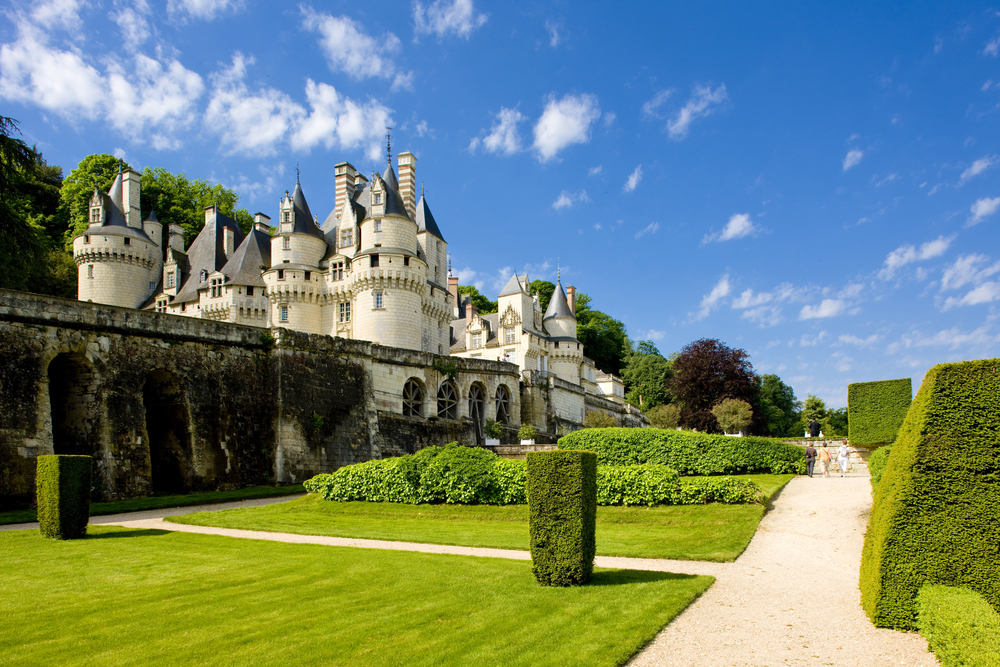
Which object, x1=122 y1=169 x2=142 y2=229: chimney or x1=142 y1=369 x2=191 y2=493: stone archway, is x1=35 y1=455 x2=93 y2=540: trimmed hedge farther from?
x1=122 y1=169 x2=142 y2=229: chimney

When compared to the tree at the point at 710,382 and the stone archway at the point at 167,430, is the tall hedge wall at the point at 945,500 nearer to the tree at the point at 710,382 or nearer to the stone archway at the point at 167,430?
the stone archway at the point at 167,430

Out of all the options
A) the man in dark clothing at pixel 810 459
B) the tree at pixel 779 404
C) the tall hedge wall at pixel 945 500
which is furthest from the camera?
the tree at pixel 779 404

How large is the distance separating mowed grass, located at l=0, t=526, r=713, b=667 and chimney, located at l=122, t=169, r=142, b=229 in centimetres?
4017

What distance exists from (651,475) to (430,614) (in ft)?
30.0

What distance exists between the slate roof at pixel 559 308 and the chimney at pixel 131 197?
30.1 meters

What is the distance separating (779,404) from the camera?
69438mm

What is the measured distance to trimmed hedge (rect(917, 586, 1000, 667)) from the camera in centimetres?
470

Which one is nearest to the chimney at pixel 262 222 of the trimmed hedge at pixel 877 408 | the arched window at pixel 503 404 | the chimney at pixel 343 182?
the chimney at pixel 343 182

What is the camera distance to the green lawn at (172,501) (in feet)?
51.2

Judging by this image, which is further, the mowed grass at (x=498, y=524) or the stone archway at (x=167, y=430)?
the stone archway at (x=167, y=430)

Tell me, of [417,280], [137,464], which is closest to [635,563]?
[137,464]

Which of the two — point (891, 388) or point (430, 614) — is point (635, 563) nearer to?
point (430, 614)

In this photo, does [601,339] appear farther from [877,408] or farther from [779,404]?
[877,408]

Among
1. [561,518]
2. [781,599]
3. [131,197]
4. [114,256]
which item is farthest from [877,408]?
[131,197]
